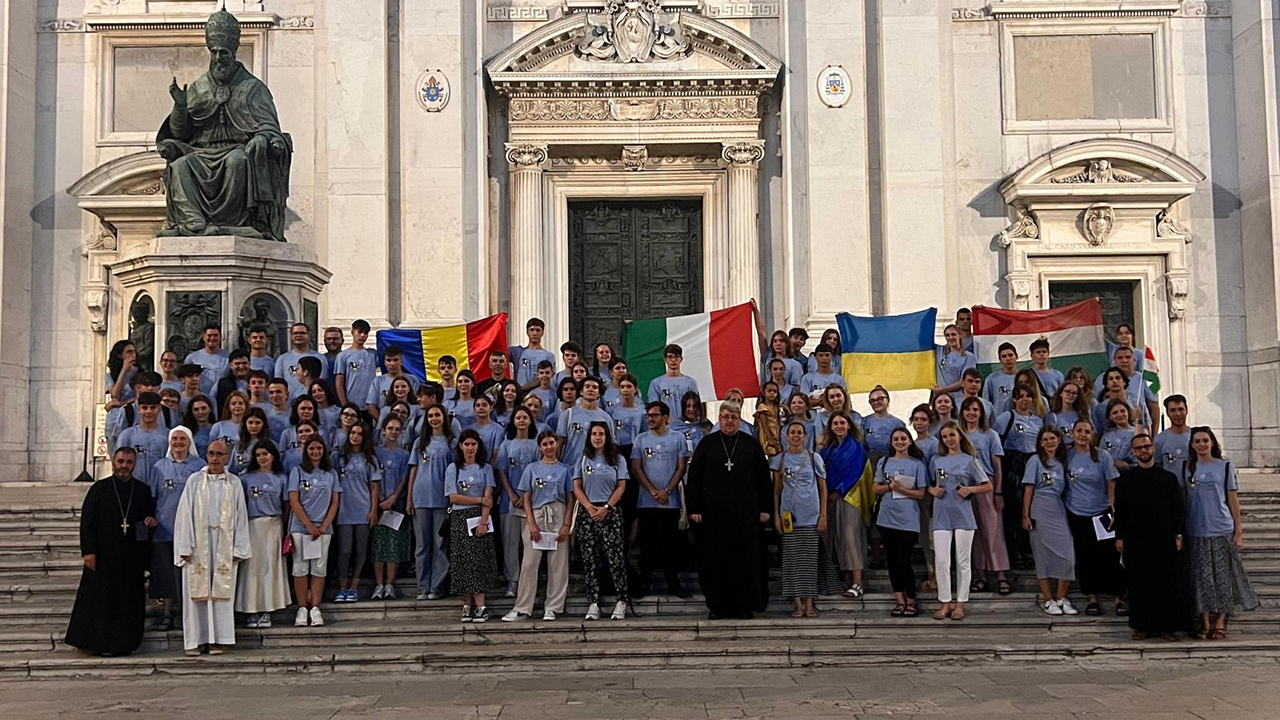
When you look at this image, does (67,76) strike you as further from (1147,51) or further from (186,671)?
(1147,51)

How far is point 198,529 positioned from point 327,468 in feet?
3.91

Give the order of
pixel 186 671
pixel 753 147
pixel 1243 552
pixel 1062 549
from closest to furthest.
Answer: pixel 186 671 < pixel 1062 549 < pixel 1243 552 < pixel 753 147

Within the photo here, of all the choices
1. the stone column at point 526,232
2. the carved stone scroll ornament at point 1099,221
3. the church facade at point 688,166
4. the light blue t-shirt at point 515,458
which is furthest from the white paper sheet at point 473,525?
the carved stone scroll ornament at point 1099,221

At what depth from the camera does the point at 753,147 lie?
69.1 feet

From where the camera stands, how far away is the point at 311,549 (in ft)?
38.5

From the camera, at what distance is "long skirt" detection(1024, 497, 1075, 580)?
463 inches

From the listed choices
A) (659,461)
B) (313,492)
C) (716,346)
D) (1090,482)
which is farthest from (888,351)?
(313,492)

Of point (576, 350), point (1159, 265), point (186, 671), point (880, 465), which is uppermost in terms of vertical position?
point (1159, 265)

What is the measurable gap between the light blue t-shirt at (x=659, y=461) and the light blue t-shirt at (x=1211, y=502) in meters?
4.33

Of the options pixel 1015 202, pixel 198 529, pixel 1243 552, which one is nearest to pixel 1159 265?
pixel 1015 202

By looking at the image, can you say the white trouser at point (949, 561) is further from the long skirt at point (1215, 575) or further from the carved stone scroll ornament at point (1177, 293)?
the carved stone scroll ornament at point (1177, 293)

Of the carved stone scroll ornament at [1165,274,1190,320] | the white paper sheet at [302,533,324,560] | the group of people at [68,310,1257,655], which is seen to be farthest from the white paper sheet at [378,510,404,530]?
the carved stone scroll ornament at [1165,274,1190,320]

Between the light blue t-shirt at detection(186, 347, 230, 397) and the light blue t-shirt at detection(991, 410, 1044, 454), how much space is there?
7478mm

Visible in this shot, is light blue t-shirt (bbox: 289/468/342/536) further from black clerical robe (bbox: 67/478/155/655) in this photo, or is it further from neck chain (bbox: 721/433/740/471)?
neck chain (bbox: 721/433/740/471)
